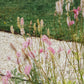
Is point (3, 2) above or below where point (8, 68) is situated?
above

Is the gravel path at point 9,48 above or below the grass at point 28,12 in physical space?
below

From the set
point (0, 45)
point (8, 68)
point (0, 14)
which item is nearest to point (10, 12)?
point (0, 14)

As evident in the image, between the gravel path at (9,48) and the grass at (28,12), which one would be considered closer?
the gravel path at (9,48)

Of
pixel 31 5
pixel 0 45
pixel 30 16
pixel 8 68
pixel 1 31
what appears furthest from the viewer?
pixel 31 5

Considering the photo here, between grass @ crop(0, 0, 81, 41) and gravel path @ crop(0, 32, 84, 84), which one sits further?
grass @ crop(0, 0, 81, 41)

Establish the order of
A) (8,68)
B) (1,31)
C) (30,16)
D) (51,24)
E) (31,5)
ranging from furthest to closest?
(31,5)
(30,16)
(51,24)
(1,31)
(8,68)

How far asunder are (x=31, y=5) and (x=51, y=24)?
216 cm

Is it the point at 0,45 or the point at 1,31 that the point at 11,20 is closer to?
the point at 1,31

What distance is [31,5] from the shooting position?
970 cm

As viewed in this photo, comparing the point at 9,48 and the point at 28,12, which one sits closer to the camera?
the point at 9,48

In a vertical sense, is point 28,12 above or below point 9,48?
above

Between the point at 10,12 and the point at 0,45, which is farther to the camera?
the point at 10,12

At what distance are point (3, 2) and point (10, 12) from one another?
124 cm

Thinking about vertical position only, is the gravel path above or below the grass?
below
